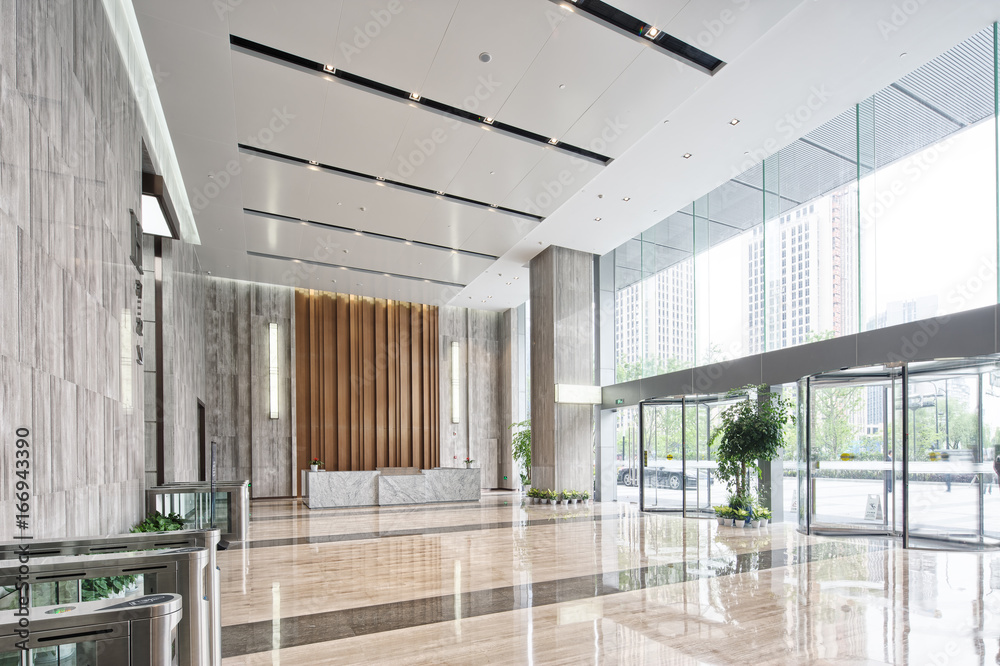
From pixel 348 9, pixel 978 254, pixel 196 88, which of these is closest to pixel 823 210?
pixel 978 254

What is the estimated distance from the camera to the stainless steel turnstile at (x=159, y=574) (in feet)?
6.37

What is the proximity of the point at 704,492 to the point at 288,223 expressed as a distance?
31.6 ft

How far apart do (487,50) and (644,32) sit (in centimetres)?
182

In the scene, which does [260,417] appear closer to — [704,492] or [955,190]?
[704,492]

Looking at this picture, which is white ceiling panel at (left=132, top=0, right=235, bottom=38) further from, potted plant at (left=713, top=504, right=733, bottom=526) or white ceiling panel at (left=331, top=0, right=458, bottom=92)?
potted plant at (left=713, top=504, right=733, bottom=526)

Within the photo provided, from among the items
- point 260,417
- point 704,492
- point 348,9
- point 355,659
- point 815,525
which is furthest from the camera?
point 260,417

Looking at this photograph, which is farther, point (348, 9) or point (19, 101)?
point (348, 9)

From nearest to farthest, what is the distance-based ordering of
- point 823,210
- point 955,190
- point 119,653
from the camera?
point 119,653 → point 955,190 → point 823,210

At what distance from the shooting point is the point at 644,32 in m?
7.16

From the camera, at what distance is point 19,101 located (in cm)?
341

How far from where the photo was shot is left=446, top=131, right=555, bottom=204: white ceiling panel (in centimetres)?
945

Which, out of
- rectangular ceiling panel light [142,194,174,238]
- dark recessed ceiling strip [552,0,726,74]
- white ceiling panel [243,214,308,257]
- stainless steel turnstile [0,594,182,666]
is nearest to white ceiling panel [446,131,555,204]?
dark recessed ceiling strip [552,0,726,74]

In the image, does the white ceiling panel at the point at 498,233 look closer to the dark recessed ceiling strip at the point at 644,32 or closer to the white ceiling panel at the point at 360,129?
the white ceiling panel at the point at 360,129

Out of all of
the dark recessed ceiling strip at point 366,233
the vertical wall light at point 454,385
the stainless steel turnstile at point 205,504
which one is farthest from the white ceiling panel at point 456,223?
the vertical wall light at point 454,385
